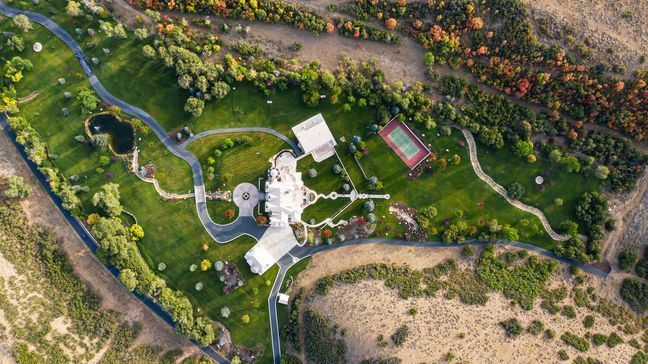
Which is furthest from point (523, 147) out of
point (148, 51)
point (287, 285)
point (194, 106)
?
point (148, 51)

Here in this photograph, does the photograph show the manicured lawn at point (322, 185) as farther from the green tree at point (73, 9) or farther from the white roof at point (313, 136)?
the green tree at point (73, 9)

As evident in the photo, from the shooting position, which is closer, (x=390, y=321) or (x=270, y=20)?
(x=390, y=321)

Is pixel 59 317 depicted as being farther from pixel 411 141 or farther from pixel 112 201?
pixel 411 141

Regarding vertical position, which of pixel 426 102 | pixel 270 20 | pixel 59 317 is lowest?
pixel 59 317

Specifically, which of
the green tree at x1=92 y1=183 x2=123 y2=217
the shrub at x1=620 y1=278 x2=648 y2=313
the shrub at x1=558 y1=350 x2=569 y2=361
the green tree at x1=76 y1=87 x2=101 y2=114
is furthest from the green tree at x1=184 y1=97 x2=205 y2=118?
the shrub at x1=620 y1=278 x2=648 y2=313

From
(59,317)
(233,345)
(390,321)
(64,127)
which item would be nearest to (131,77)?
(64,127)

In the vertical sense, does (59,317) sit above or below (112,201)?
below
